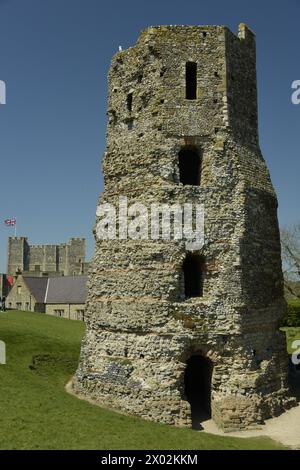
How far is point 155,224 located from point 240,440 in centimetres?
742

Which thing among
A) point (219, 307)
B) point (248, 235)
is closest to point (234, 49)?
point (248, 235)

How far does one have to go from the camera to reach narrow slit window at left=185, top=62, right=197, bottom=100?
1745 cm

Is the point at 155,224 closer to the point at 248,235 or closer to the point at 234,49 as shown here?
the point at 248,235

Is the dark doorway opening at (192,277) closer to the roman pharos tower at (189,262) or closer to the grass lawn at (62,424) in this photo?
the roman pharos tower at (189,262)

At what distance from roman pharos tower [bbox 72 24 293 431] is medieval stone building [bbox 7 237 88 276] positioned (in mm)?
58910

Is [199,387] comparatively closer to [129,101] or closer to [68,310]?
[129,101]

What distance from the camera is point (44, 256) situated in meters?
80.9

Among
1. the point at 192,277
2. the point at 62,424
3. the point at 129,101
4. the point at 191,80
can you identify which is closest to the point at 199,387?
the point at 192,277

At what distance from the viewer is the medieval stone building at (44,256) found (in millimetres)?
76312

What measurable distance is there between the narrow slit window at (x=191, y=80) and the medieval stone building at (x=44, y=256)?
197 ft

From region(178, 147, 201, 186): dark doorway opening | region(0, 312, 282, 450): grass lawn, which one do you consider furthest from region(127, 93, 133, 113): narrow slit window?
region(0, 312, 282, 450): grass lawn

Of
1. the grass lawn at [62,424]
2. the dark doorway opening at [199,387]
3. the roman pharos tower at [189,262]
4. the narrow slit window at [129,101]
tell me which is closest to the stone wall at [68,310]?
the grass lawn at [62,424]
